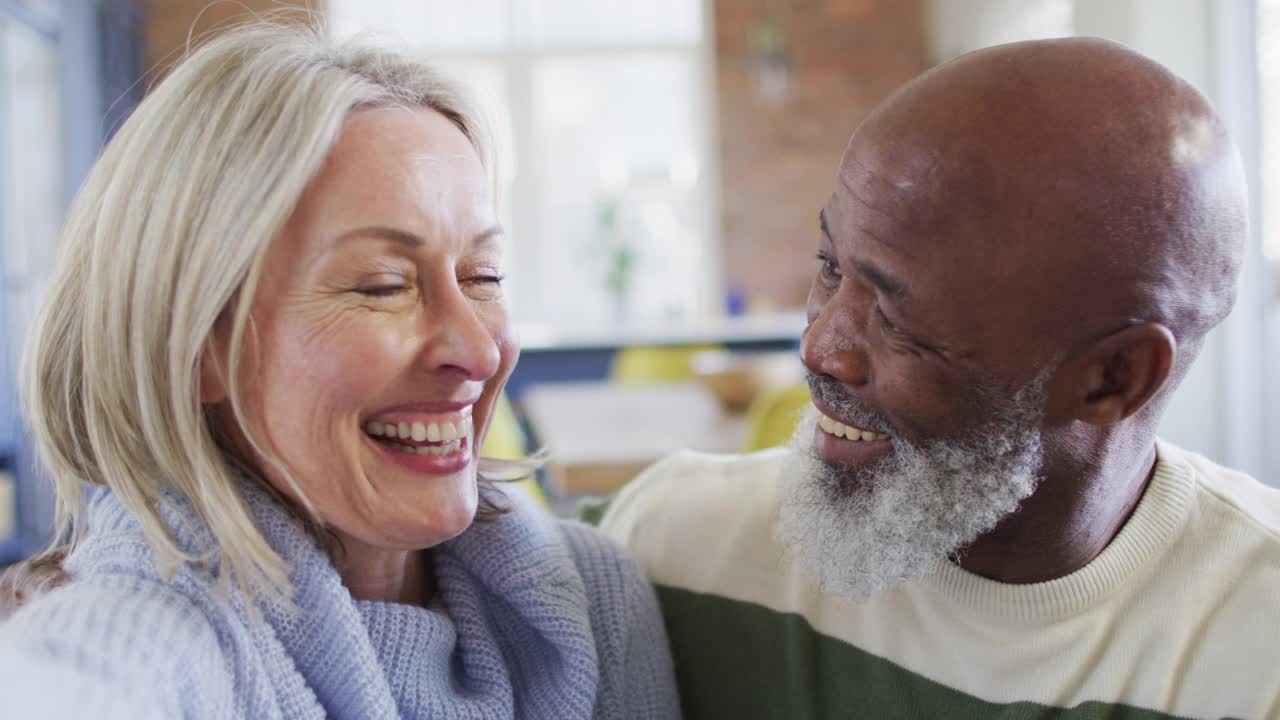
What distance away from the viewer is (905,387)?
1052mm

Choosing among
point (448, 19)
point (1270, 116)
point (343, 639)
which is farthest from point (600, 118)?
point (343, 639)

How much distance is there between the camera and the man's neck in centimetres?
106

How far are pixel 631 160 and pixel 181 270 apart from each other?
696 cm

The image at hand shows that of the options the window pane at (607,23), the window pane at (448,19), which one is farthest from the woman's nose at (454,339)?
the window pane at (448,19)

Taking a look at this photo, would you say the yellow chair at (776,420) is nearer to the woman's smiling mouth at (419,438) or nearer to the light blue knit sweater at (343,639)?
the light blue knit sweater at (343,639)

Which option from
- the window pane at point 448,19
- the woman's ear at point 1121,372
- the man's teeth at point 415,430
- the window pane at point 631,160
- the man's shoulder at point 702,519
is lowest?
the window pane at point 631,160

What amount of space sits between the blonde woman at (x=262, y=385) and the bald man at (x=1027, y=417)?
1.26 feet

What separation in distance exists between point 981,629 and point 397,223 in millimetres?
710

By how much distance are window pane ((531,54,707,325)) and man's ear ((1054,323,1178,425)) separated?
21.7ft

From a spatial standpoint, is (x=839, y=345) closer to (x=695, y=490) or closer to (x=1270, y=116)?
(x=695, y=490)

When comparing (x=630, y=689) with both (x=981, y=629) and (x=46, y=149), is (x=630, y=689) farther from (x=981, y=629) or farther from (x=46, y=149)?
(x=46, y=149)

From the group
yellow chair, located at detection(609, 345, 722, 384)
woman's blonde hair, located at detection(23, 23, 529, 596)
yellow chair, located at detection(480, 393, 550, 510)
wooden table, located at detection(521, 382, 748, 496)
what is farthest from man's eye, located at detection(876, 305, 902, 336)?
yellow chair, located at detection(609, 345, 722, 384)

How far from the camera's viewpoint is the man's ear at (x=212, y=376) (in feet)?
3.19

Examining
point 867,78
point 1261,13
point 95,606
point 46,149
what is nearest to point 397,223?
point 95,606
